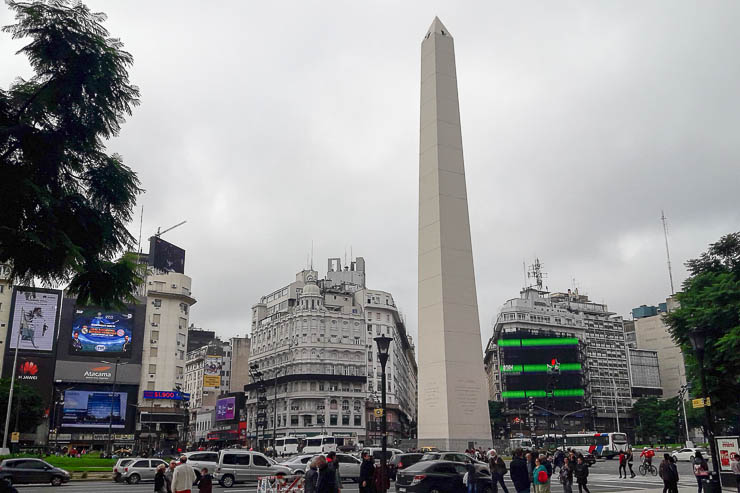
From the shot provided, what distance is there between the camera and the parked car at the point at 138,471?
103ft

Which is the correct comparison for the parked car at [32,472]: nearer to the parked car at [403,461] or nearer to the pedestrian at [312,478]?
the parked car at [403,461]

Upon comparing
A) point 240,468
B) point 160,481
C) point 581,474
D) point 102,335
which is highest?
point 102,335

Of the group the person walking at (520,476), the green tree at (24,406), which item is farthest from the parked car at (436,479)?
the green tree at (24,406)

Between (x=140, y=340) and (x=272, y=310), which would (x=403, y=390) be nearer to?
(x=272, y=310)

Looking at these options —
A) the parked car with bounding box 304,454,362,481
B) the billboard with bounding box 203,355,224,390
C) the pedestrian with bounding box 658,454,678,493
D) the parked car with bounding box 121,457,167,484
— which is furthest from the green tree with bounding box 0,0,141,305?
the billboard with bounding box 203,355,224,390

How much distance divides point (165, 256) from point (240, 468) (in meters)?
68.7

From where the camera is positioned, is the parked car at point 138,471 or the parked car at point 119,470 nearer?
the parked car at point 138,471

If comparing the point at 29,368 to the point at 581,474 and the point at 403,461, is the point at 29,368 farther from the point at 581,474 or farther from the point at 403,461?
the point at 581,474

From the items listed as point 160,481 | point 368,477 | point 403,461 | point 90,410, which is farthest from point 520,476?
point 90,410

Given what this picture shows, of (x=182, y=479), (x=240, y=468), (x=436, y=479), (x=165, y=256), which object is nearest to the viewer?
(x=182, y=479)

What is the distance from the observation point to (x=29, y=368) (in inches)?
2972

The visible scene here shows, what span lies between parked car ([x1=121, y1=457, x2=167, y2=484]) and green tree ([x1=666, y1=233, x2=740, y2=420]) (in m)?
26.6

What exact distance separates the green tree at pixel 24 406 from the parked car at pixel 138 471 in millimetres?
34556

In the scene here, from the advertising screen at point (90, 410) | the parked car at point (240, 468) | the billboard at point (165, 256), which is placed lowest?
the parked car at point (240, 468)
